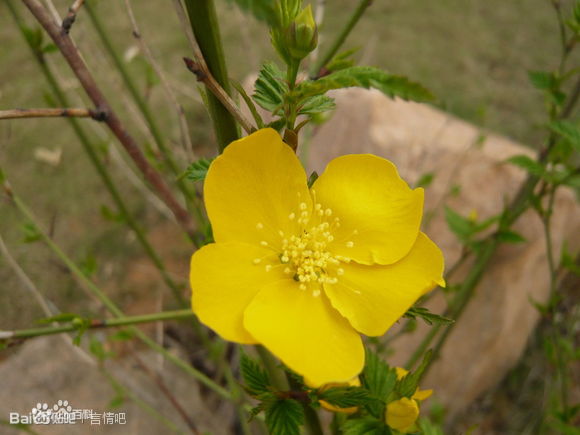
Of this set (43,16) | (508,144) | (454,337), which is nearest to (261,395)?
(43,16)

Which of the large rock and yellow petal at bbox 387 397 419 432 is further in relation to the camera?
the large rock

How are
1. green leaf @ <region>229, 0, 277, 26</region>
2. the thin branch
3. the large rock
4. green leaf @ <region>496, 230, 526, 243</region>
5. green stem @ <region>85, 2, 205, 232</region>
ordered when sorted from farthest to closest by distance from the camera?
the large rock → green leaf @ <region>496, 230, 526, 243</region> → green stem @ <region>85, 2, 205, 232</region> → the thin branch → green leaf @ <region>229, 0, 277, 26</region>

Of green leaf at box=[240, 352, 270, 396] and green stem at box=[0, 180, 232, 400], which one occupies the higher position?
green stem at box=[0, 180, 232, 400]

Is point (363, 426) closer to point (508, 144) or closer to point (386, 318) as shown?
point (386, 318)

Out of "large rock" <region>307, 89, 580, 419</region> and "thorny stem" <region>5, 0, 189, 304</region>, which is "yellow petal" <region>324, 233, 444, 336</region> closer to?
"thorny stem" <region>5, 0, 189, 304</region>

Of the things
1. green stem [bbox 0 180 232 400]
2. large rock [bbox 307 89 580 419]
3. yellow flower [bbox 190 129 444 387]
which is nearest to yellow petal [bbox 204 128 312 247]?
yellow flower [bbox 190 129 444 387]

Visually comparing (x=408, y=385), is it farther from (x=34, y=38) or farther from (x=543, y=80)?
(x=34, y=38)
